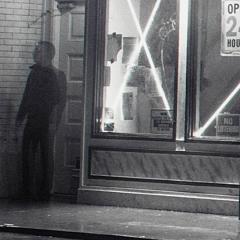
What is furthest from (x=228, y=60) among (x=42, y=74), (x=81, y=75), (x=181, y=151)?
(x=42, y=74)

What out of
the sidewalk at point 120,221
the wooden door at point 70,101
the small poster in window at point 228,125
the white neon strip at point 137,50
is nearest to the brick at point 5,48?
the wooden door at point 70,101

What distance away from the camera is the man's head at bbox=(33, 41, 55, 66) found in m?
10.2

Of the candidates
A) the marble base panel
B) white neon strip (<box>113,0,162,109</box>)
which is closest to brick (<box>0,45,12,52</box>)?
white neon strip (<box>113,0,162,109</box>)

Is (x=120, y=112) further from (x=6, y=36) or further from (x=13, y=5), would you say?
→ (x=13, y=5)

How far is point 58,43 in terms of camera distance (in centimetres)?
1017

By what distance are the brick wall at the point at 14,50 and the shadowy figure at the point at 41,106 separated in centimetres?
13

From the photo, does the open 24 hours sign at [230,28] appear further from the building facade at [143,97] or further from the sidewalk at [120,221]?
the sidewalk at [120,221]

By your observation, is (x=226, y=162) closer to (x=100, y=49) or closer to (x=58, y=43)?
(x=100, y=49)

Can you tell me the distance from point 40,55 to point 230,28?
295 cm

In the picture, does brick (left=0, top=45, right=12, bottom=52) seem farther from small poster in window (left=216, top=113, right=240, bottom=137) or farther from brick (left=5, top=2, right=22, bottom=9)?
small poster in window (left=216, top=113, right=240, bottom=137)

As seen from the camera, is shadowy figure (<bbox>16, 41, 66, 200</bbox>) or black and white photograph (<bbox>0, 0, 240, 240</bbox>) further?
shadowy figure (<bbox>16, 41, 66, 200</bbox>)

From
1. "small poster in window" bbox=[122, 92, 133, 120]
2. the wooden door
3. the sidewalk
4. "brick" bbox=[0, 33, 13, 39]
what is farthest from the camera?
"brick" bbox=[0, 33, 13, 39]

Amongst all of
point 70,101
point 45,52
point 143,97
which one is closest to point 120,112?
point 143,97

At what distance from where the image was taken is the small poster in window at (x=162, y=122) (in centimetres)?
936
